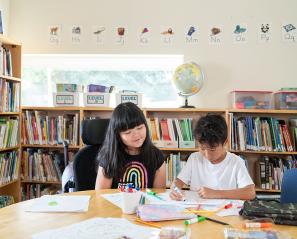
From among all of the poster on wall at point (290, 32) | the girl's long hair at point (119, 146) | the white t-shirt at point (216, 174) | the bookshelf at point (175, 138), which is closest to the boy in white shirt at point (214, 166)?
the white t-shirt at point (216, 174)

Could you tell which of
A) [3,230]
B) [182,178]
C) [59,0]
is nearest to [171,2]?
[59,0]

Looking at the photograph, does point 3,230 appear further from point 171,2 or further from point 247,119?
point 171,2

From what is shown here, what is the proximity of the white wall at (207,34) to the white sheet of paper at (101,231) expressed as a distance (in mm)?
2012

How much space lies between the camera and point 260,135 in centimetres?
269

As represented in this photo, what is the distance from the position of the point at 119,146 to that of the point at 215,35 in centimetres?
168

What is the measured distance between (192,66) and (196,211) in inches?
70.4

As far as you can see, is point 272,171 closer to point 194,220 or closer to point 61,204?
point 194,220

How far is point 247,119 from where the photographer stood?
272 centimetres

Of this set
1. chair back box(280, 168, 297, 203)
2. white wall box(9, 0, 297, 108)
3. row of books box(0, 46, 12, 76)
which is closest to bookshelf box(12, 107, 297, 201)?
white wall box(9, 0, 297, 108)

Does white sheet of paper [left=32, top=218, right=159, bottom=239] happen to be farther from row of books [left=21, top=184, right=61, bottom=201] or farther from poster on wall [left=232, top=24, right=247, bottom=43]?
poster on wall [left=232, top=24, right=247, bottom=43]

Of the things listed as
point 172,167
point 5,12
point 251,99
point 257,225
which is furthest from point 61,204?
point 5,12

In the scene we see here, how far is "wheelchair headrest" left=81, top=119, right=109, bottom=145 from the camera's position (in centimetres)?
201

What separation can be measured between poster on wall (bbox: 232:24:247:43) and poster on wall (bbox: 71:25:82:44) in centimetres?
146

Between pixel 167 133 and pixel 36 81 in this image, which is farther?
pixel 36 81
